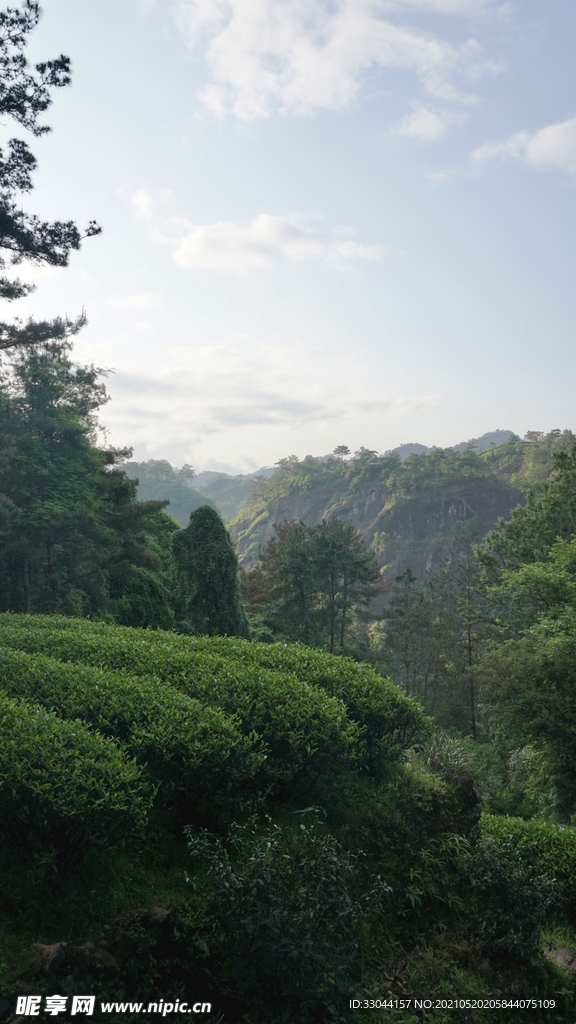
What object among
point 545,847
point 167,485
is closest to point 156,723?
point 545,847

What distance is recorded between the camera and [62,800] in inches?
186

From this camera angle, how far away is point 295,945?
13.9ft

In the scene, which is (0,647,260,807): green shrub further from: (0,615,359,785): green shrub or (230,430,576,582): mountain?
(230,430,576,582): mountain

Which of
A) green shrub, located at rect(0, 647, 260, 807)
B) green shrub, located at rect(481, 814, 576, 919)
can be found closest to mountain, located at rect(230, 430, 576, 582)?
green shrub, located at rect(481, 814, 576, 919)

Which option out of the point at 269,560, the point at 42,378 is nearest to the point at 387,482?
the point at 269,560

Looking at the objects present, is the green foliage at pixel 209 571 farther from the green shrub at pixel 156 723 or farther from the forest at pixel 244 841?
the green shrub at pixel 156 723

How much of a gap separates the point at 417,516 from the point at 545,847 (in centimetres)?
7583

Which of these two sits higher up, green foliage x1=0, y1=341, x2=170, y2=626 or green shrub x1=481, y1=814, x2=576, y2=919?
green foliage x1=0, y1=341, x2=170, y2=626

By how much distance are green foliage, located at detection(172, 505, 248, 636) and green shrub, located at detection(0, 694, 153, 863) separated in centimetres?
1547

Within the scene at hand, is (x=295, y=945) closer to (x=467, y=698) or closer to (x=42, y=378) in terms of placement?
(x=42, y=378)

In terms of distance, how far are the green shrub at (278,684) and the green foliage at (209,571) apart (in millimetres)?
10862

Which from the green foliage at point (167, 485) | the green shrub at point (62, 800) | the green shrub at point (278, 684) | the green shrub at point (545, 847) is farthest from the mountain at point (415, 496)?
the green shrub at point (62, 800)

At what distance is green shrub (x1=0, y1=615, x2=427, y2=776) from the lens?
6605 mm

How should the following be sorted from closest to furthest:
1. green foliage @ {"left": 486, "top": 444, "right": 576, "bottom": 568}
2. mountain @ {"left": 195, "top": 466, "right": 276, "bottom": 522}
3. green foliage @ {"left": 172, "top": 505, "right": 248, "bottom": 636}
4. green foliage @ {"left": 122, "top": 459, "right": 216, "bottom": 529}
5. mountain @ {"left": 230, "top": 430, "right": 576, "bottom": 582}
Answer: green foliage @ {"left": 172, "top": 505, "right": 248, "bottom": 636}, green foliage @ {"left": 486, "top": 444, "right": 576, "bottom": 568}, mountain @ {"left": 230, "top": 430, "right": 576, "bottom": 582}, green foliage @ {"left": 122, "top": 459, "right": 216, "bottom": 529}, mountain @ {"left": 195, "top": 466, "right": 276, "bottom": 522}
